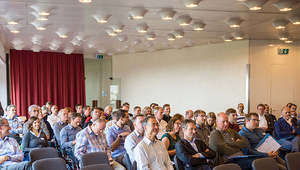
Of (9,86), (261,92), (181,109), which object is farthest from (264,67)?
(9,86)

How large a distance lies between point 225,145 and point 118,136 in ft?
6.14

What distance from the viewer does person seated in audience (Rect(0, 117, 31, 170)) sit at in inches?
172

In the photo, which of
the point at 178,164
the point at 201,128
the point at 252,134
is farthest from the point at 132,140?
the point at 252,134

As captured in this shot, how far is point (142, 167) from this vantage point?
11.7 feet

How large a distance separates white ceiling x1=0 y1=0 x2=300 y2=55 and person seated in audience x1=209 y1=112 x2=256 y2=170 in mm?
2539

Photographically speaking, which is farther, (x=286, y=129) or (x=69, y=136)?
(x=286, y=129)

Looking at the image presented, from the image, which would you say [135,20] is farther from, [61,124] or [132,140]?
[132,140]

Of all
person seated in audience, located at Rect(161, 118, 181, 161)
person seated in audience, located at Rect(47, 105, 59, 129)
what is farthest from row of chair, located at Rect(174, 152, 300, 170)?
person seated in audience, located at Rect(47, 105, 59, 129)

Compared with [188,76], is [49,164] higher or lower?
lower

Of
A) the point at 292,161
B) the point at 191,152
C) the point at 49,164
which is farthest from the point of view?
the point at 191,152

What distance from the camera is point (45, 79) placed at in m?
13.7

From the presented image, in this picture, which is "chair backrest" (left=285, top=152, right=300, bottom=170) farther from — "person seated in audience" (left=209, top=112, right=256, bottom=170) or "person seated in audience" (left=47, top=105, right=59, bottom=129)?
"person seated in audience" (left=47, top=105, right=59, bottom=129)

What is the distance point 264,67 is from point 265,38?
3.48 ft

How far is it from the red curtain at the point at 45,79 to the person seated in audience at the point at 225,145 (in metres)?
10.7
